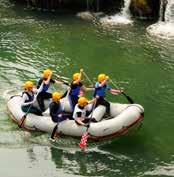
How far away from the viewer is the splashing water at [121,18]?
3091 centimetres

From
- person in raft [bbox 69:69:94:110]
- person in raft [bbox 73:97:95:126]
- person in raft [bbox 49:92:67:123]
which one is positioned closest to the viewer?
person in raft [bbox 73:97:95:126]

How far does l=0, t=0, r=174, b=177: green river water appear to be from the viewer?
675 inches

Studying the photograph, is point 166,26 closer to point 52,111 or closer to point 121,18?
point 121,18

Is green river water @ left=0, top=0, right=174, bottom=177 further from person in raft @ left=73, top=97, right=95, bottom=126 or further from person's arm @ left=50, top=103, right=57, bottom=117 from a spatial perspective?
person's arm @ left=50, top=103, right=57, bottom=117

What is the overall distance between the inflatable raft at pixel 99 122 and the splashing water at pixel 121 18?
12.8 metres

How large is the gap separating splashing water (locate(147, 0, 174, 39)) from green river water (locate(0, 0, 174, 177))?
0.61m

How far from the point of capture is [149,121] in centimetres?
1983

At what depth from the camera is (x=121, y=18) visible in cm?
3172

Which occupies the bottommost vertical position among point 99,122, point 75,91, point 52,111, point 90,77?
point 90,77

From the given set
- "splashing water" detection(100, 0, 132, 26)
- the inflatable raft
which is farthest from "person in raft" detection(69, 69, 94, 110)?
"splashing water" detection(100, 0, 132, 26)

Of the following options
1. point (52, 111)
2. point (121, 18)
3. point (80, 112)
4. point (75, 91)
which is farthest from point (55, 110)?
point (121, 18)

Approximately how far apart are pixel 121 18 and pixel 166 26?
3.29 m

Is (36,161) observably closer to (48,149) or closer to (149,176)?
(48,149)

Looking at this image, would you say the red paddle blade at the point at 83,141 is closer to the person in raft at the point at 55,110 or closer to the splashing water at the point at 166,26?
the person in raft at the point at 55,110
